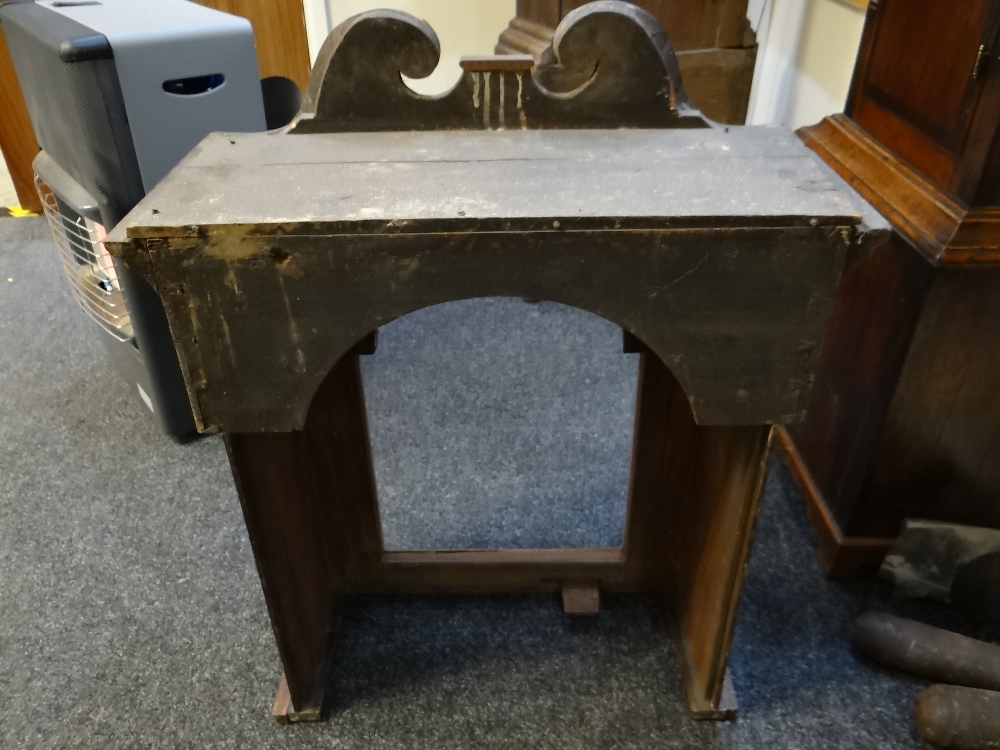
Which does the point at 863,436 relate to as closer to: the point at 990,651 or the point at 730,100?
the point at 990,651

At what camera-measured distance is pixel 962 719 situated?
1.02 metres

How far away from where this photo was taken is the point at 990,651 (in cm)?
110

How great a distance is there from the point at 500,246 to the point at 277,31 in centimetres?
215

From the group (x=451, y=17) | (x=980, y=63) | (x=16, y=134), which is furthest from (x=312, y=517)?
(x=16, y=134)

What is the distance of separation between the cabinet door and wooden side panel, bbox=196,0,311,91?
1813 mm

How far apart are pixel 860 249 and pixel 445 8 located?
1938 millimetres

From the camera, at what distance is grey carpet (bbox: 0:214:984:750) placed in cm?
110

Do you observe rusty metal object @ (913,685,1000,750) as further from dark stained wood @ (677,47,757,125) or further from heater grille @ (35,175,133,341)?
heater grille @ (35,175,133,341)

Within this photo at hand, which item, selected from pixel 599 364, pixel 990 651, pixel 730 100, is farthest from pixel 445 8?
pixel 990 651

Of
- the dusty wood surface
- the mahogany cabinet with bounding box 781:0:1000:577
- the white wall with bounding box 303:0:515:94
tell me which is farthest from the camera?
the white wall with bounding box 303:0:515:94

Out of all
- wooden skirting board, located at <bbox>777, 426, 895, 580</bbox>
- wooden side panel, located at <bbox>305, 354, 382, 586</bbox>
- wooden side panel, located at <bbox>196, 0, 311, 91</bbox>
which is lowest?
wooden skirting board, located at <bbox>777, 426, 895, 580</bbox>

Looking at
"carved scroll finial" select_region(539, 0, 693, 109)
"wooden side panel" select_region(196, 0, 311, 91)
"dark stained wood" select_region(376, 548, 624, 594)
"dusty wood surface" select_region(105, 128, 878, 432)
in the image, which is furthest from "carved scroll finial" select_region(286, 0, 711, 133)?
"wooden side panel" select_region(196, 0, 311, 91)

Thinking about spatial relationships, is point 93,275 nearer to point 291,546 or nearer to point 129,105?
point 129,105

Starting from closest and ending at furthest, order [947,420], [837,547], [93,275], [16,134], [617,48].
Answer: [617,48] < [947,420] < [837,547] < [93,275] < [16,134]
